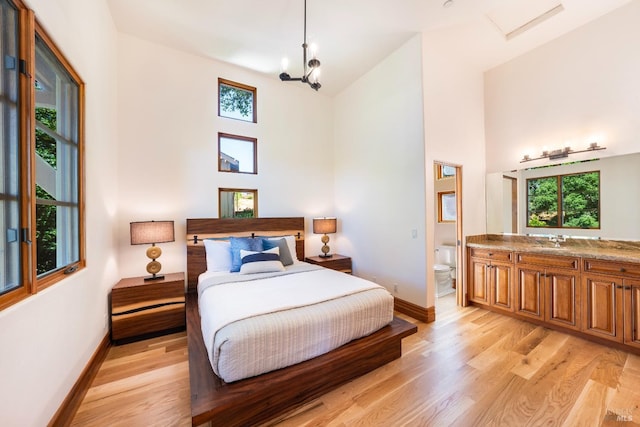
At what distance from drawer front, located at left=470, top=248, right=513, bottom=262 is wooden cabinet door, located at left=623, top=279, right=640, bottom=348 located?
98cm

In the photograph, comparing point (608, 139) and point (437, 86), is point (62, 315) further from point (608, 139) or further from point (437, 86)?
point (608, 139)

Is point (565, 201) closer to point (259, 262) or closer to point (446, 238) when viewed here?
point (446, 238)

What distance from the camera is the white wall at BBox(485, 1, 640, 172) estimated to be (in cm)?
279

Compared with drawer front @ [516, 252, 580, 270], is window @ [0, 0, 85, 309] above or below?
above

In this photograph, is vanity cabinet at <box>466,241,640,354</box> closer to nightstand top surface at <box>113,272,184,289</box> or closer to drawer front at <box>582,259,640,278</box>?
drawer front at <box>582,259,640,278</box>

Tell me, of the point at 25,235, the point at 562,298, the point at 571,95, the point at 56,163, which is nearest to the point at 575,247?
the point at 562,298

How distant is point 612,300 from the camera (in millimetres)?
2494

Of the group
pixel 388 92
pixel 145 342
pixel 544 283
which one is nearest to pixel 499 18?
pixel 388 92

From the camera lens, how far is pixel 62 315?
167 cm

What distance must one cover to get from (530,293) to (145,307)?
175 inches

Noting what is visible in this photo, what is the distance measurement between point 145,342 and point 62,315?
1247 millimetres

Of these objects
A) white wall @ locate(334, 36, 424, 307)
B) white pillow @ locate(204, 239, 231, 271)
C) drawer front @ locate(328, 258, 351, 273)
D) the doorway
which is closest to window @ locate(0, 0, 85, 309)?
white pillow @ locate(204, 239, 231, 271)

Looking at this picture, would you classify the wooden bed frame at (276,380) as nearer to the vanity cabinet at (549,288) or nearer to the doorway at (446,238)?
the vanity cabinet at (549,288)

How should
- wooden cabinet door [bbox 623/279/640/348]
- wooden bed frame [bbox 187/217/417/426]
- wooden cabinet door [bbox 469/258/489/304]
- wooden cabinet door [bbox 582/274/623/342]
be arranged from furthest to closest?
wooden cabinet door [bbox 469/258/489/304]
wooden cabinet door [bbox 582/274/623/342]
wooden cabinet door [bbox 623/279/640/348]
wooden bed frame [bbox 187/217/417/426]
